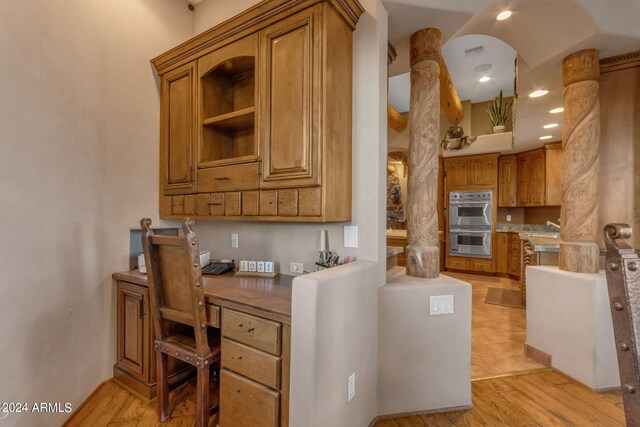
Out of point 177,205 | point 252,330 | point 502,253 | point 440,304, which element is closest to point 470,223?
point 502,253

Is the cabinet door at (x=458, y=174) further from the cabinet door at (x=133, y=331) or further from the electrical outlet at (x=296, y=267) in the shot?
the cabinet door at (x=133, y=331)

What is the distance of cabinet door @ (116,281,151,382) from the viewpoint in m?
2.08

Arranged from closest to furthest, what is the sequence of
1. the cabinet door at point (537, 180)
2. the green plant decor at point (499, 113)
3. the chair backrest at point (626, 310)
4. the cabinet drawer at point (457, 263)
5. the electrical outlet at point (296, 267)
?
1. the chair backrest at point (626, 310)
2. the electrical outlet at point (296, 267)
3. the cabinet door at point (537, 180)
4. the green plant decor at point (499, 113)
5. the cabinet drawer at point (457, 263)

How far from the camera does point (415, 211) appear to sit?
2119 mm

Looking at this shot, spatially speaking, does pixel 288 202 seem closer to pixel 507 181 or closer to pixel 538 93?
pixel 538 93

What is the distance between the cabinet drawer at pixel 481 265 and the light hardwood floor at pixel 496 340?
1.46 m

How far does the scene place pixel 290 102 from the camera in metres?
1.80

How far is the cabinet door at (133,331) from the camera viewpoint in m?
2.08

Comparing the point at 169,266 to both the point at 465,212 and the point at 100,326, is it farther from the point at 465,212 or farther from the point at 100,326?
the point at 465,212

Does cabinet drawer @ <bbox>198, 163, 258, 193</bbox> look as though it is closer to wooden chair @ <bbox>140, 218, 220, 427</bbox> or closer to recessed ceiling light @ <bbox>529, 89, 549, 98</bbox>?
wooden chair @ <bbox>140, 218, 220, 427</bbox>

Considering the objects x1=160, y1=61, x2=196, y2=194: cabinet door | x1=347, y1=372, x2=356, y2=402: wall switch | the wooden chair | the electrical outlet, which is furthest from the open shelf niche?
x1=347, y1=372, x2=356, y2=402: wall switch

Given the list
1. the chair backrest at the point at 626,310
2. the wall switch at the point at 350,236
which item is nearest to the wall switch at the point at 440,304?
the wall switch at the point at 350,236

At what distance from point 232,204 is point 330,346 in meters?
1.23

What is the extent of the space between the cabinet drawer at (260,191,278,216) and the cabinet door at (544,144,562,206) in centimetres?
587
